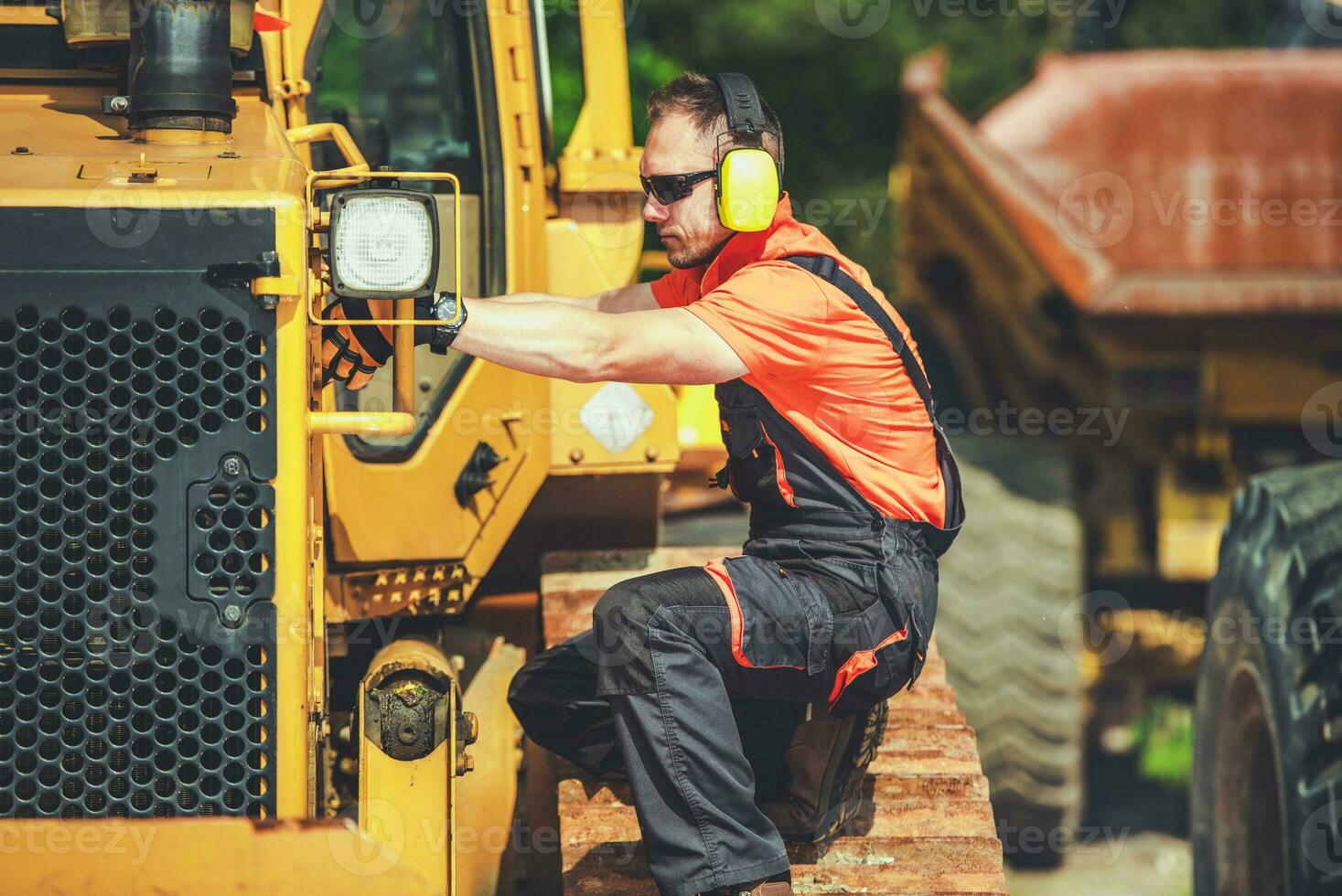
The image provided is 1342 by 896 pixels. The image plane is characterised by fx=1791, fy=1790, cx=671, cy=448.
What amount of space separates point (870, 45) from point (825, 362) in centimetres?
1293

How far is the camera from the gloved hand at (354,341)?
288 centimetres

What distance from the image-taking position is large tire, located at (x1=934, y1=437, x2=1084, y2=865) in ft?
19.0

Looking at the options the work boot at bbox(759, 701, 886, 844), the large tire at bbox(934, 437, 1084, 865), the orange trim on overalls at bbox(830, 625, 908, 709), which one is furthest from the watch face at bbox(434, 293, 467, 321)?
the large tire at bbox(934, 437, 1084, 865)

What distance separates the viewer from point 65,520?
272 centimetres

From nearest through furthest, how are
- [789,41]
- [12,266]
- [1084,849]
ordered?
[12,266] → [1084,849] → [789,41]

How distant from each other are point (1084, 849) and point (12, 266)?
533 centimetres

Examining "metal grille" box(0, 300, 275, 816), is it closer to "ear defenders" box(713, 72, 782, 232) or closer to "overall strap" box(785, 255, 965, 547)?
"ear defenders" box(713, 72, 782, 232)

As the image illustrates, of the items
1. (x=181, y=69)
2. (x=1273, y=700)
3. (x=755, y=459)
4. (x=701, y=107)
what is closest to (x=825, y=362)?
(x=755, y=459)

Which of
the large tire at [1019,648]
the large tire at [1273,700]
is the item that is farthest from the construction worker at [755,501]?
the large tire at [1019,648]

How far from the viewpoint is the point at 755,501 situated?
3393 mm

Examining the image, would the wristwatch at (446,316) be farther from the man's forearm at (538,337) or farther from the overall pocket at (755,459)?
the overall pocket at (755,459)

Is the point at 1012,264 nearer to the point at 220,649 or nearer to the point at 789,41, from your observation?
the point at 220,649

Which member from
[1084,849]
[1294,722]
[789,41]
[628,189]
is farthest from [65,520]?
[789,41]

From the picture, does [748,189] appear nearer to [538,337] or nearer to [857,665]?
[538,337]
